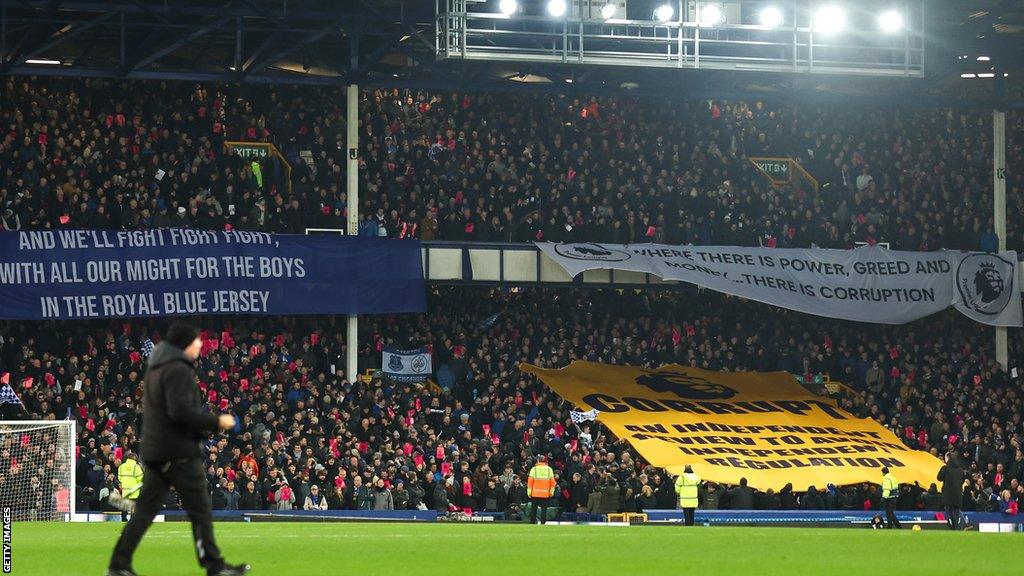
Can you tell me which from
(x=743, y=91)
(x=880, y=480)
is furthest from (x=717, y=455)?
(x=743, y=91)

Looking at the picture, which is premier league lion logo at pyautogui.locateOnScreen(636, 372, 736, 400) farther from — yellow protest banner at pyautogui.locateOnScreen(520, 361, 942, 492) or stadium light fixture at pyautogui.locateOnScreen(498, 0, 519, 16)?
stadium light fixture at pyautogui.locateOnScreen(498, 0, 519, 16)

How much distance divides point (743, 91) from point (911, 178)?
6542mm

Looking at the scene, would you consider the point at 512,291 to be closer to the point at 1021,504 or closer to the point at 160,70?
the point at 160,70

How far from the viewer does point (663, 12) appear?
3288cm

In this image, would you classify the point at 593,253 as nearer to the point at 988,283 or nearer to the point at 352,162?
the point at 352,162

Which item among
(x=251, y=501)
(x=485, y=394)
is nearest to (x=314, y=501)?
(x=251, y=501)

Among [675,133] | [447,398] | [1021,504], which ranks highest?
[675,133]

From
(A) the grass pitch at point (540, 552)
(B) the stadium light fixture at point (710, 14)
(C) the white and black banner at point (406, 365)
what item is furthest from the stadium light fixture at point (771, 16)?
(A) the grass pitch at point (540, 552)

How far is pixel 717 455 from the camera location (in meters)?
36.3

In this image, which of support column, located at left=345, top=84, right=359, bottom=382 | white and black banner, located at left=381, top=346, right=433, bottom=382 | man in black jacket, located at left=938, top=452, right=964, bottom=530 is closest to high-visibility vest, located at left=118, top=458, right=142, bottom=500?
white and black banner, located at left=381, top=346, right=433, bottom=382

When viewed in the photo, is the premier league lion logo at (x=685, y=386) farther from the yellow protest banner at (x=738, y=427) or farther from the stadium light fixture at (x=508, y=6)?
the stadium light fixture at (x=508, y=6)

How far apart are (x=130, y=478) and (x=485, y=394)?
486 inches

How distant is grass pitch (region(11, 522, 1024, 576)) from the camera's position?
1227 centimetres

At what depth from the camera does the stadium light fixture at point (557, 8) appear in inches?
1265
